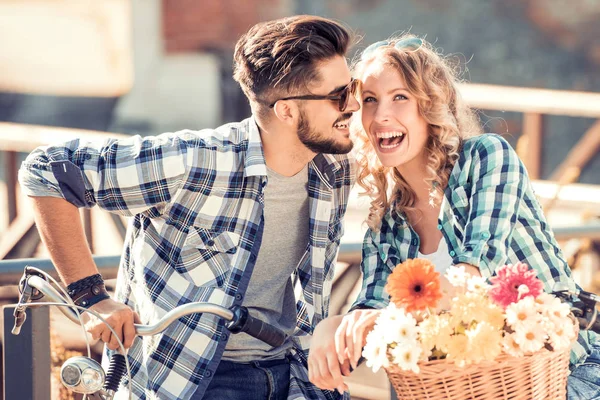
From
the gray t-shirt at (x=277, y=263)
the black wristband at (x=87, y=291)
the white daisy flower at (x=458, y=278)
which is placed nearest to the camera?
the white daisy flower at (x=458, y=278)

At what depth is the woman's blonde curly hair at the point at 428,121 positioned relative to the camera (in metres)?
2.46

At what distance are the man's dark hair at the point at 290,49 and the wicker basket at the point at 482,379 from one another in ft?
3.82

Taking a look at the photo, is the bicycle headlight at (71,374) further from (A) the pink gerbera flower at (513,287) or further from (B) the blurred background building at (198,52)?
(B) the blurred background building at (198,52)

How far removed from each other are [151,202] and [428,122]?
77cm

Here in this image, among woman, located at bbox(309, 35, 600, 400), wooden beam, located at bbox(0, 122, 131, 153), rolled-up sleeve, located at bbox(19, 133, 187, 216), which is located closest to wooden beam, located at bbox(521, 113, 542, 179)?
wooden beam, located at bbox(0, 122, 131, 153)

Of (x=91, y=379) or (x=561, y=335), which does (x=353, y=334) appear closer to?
(x=561, y=335)

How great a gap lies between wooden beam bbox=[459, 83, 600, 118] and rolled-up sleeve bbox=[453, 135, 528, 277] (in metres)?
3.65

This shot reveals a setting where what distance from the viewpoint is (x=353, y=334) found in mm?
1969

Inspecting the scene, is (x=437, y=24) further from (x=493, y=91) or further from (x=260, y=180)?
(x=260, y=180)

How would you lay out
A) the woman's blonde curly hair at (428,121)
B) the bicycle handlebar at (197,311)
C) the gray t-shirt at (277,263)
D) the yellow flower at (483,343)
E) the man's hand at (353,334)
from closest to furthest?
the yellow flower at (483,343) → the man's hand at (353,334) → the bicycle handlebar at (197,311) → the woman's blonde curly hair at (428,121) → the gray t-shirt at (277,263)

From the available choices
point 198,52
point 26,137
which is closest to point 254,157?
point 26,137

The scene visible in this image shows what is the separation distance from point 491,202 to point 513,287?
549 millimetres

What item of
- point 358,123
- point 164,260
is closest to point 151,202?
Answer: point 164,260

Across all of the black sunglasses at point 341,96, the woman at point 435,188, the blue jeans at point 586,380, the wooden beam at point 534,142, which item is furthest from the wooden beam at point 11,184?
the blue jeans at point 586,380
